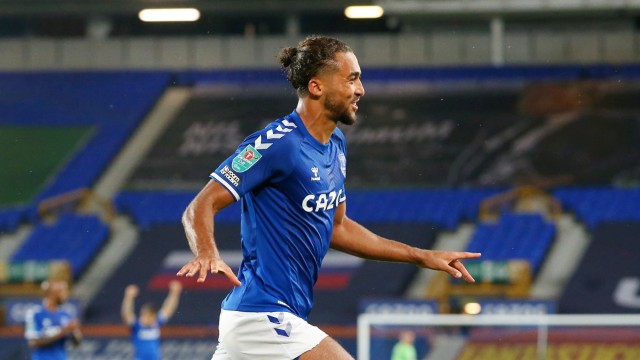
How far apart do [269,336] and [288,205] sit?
43cm

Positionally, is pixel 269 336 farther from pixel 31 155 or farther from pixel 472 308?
pixel 31 155

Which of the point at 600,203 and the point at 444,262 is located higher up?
the point at 444,262

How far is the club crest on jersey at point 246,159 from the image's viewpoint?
392 cm

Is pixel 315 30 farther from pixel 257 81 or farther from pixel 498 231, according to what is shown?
pixel 498 231

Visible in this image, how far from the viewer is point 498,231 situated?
21.0 meters

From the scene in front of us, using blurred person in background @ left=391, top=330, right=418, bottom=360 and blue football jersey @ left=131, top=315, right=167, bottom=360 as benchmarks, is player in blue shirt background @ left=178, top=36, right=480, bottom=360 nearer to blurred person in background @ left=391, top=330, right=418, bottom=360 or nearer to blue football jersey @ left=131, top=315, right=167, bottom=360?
blurred person in background @ left=391, top=330, right=418, bottom=360

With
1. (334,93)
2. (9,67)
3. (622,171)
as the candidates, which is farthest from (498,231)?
(334,93)

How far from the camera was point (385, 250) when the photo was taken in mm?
4473

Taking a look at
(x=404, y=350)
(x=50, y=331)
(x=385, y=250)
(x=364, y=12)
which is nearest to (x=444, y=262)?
(x=385, y=250)

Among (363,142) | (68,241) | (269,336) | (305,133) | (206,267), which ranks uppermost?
(305,133)

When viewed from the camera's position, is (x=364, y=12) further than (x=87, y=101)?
No

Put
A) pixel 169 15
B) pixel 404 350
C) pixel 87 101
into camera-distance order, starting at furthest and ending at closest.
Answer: pixel 87 101 → pixel 169 15 → pixel 404 350

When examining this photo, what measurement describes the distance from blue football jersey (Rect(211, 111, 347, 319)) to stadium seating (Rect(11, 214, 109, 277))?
58.5ft

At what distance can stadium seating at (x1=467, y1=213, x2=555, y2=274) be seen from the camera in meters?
20.4
